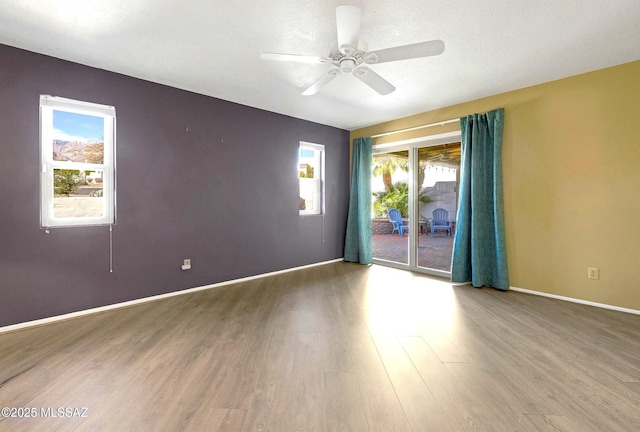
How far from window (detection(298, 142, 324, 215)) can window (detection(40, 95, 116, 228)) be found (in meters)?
2.75

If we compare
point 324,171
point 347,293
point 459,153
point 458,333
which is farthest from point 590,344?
point 324,171

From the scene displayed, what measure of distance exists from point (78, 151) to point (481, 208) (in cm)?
477

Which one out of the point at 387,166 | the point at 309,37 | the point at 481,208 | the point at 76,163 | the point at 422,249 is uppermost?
the point at 309,37

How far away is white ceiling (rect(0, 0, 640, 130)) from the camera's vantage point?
2107mm

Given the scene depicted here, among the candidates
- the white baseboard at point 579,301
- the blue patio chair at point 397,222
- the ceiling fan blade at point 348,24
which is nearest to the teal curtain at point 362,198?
the blue patio chair at point 397,222

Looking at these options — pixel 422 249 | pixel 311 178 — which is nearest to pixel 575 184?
pixel 422 249

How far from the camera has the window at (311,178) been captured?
16.7ft

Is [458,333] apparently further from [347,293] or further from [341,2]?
[341,2]

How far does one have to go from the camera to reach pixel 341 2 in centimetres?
204

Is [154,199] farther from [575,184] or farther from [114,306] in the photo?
[575,184]

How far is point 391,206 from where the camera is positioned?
5.24 metres

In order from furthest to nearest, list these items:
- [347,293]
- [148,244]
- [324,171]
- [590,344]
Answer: [324,171], [347,293], [148,244], [590,344]

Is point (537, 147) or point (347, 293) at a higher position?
point (537, 147)

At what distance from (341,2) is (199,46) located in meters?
1.38
